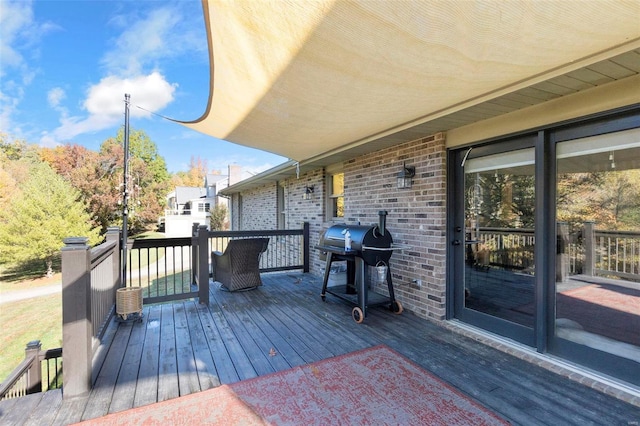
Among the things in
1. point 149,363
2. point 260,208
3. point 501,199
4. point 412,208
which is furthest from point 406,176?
point 260,208

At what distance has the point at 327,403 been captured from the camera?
2254 millimetres

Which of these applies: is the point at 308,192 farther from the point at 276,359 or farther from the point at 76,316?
the point at 76,316

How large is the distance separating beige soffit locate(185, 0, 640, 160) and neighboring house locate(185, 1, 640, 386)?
1cm

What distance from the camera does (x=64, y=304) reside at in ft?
7.68

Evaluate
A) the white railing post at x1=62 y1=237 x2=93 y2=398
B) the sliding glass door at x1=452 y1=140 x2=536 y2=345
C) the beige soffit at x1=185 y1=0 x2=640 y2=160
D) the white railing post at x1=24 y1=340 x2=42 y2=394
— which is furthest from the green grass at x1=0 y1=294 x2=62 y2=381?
the sliding glass door at x1=452 y1=140 x2=536 y2=345

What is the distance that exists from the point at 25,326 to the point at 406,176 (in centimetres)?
867

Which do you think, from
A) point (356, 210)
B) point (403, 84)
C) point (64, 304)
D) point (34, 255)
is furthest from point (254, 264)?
point (34, 255)

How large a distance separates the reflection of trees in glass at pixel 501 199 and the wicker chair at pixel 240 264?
3308mm

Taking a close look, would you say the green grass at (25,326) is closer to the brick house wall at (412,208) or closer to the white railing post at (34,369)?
the white railing post at (34,369)

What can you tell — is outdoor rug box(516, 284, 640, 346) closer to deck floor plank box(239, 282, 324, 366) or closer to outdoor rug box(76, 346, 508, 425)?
outdoor rug box(76, 346, 508, 425)

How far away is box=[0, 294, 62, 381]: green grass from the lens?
5527 millimetres

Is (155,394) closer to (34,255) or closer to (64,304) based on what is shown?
(64,304)

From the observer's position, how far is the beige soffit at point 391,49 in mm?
1562

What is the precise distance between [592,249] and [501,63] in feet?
6.85
